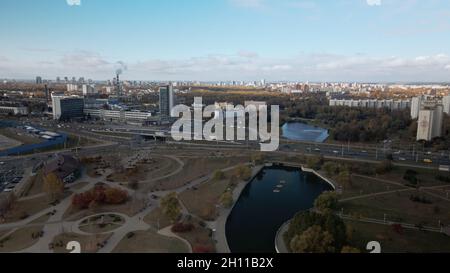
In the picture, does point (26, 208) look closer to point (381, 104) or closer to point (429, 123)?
point (429, 123)

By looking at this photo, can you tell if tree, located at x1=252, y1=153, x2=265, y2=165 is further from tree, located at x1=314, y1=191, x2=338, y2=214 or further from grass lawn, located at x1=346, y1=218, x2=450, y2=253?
grass lawn, located at x1=346, y1=218, x2=450, y2=253

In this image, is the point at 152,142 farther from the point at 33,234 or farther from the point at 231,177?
the point at 33,234

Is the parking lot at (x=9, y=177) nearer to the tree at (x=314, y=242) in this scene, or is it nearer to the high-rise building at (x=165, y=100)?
the tree at (x=314, y=242)

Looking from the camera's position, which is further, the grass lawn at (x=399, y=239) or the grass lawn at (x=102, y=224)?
the grass lawn at (x=102, y=224)

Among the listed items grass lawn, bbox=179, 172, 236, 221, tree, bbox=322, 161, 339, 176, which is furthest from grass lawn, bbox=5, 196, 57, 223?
tree, bbox=322, 161, 339, 176

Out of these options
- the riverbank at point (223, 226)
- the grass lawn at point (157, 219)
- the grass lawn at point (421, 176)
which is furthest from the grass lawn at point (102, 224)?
the grass lawn at point (421, 176)
